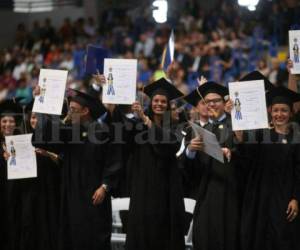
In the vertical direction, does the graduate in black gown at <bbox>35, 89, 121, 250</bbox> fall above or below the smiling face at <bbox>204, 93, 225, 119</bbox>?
below

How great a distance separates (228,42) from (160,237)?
383 inches

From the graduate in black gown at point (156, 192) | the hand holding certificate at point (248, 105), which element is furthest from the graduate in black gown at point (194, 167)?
the hand holding certificate at point (248, 105)

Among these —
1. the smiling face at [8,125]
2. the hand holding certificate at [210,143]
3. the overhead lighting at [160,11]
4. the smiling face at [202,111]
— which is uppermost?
the overhead lighting at [160,11]

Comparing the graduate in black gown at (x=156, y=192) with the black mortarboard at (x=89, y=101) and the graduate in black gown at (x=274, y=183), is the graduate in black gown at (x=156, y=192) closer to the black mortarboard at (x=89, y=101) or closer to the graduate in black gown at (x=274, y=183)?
the black mortarboard at (x=89, y=101)

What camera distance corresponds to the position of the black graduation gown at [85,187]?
829 centimetres

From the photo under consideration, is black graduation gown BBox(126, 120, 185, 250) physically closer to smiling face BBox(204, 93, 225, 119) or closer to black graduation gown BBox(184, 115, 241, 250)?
black graduation gown BBox(184, 115, 241, 250)

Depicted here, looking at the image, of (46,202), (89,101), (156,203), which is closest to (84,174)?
(46,202)

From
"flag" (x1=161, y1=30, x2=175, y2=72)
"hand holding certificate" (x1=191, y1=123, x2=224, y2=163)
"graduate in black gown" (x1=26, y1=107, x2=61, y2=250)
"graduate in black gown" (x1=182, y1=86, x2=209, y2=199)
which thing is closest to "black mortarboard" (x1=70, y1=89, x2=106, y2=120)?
"graduate in black gown" (x1=26, y1=107, x2=61, y2=250)

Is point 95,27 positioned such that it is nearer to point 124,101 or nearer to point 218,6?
point 218,6

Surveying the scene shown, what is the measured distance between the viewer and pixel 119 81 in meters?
8.11

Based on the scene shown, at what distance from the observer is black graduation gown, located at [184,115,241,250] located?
7633mm

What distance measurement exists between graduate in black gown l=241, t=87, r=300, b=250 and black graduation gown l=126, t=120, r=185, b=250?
81 centimetres

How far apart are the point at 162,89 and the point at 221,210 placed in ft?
4.94

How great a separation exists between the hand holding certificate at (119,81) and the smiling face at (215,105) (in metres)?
0.85
